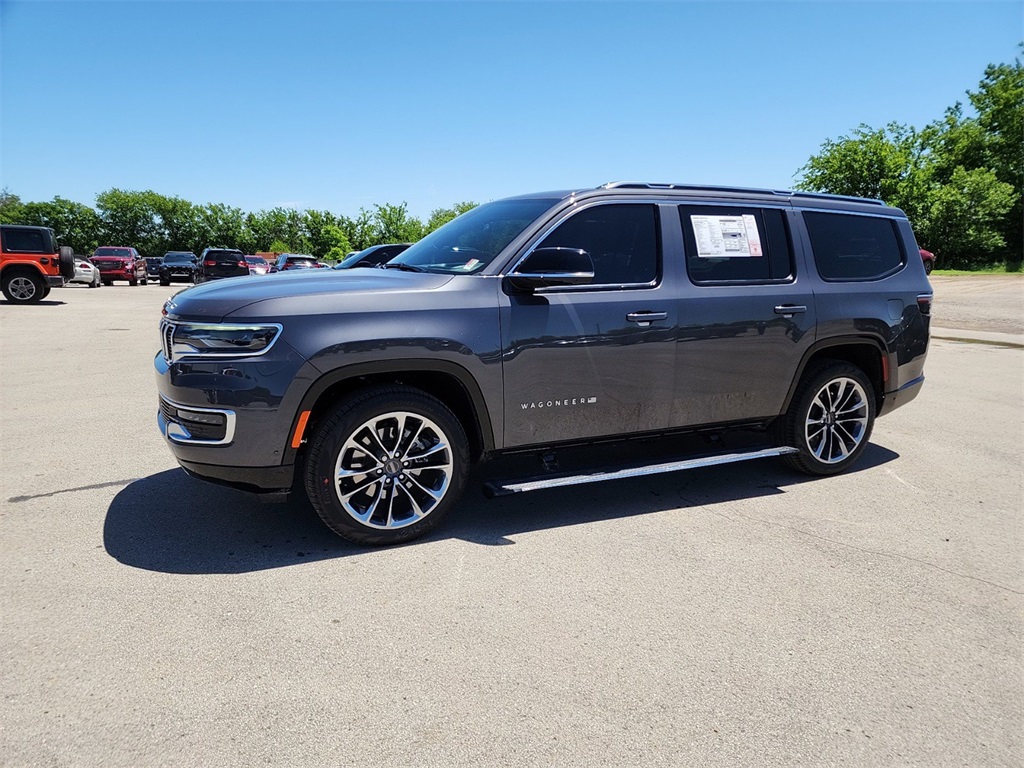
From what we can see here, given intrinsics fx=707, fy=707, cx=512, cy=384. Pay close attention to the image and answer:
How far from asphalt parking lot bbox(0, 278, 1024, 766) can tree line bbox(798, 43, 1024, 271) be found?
142 feet

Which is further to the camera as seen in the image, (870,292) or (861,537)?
(870,292)

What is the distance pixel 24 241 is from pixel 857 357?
21112 mm

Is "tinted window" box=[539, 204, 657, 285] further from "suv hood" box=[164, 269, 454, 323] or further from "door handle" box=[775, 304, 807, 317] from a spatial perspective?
"door handle" box=[775, 304, 807, 317]

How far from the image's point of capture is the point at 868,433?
530cm

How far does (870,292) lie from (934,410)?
126 inches

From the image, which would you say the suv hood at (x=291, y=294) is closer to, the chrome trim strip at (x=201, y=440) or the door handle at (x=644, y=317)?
the chrome trim strip at (x=201, y=440)

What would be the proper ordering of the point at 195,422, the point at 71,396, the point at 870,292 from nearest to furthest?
the point at 195,422 → the point at 870,292 → the point at 71,396

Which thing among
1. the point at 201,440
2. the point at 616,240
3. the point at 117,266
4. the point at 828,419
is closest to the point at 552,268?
the point at 616,240

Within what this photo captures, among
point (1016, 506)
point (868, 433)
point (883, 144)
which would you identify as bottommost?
point (1016, 506)

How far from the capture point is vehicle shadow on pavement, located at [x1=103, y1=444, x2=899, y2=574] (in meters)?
3.69

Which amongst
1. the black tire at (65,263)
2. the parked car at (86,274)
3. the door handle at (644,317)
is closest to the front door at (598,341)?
the door handle at (644,317)

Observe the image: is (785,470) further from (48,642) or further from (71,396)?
(71,396)

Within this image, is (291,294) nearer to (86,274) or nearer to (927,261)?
(927,261)

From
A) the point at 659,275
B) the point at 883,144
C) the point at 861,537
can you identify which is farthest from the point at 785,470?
the point at 883,144
